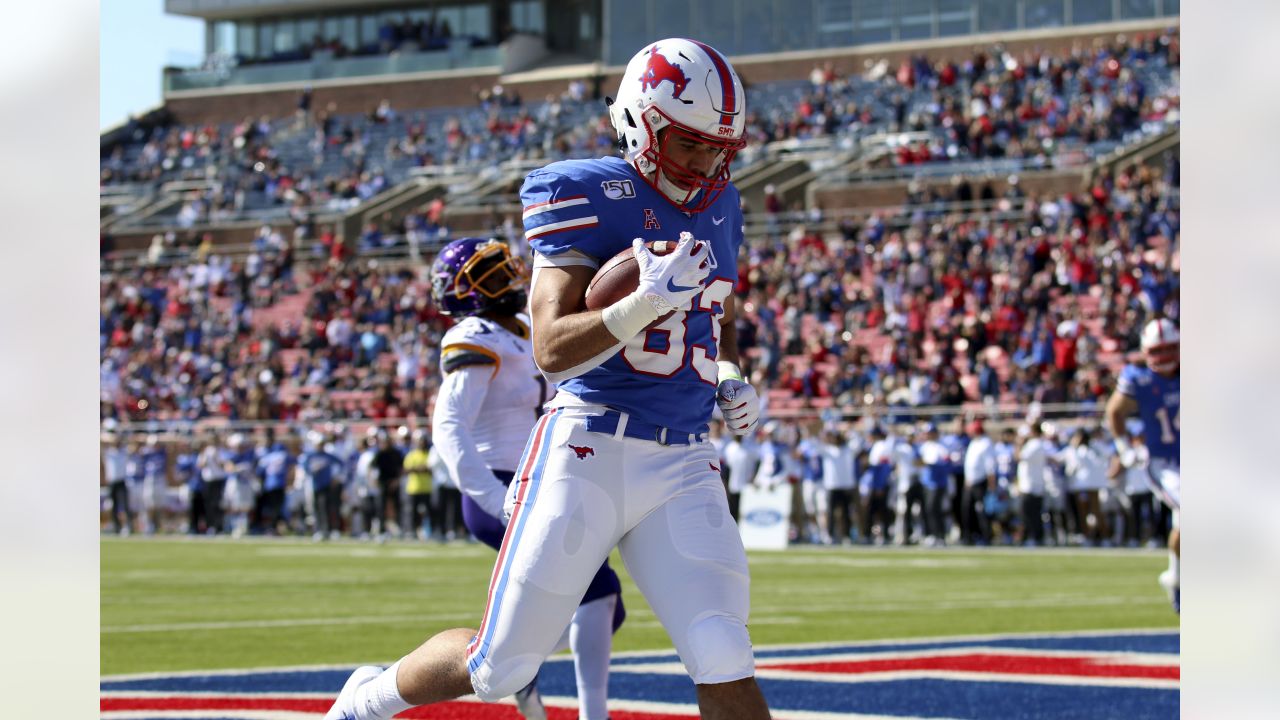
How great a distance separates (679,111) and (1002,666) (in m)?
4.23

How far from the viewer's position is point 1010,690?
21.1ft

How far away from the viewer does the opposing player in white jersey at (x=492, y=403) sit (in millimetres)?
4949

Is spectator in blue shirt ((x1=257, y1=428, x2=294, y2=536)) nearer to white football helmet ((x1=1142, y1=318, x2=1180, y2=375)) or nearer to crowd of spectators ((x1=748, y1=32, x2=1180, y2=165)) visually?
crowd of spectators ((x1=748, y1=32, x2=1180, y2=165))

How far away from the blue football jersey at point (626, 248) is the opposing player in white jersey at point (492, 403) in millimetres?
1308

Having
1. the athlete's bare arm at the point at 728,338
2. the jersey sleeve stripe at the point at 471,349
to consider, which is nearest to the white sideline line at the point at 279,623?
the jersey sleeve stripe at the point at 471,349

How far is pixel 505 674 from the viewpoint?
3623 millimetres

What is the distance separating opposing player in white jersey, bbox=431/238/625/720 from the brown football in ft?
4.70

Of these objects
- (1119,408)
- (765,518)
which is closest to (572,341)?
(1119,408)

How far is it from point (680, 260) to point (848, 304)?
20.8 metres

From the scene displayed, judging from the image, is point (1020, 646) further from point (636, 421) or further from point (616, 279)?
point (616, 279)

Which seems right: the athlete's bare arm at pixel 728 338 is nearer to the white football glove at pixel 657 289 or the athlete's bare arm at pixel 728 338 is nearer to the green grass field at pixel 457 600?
the white football glove at pixel 657 289
